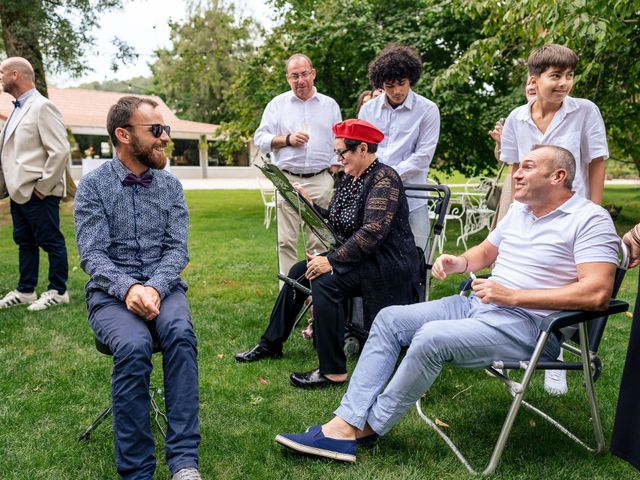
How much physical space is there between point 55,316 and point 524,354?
157 inches

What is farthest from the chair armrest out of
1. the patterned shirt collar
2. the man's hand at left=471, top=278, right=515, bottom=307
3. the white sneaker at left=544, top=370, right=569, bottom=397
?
the patterned shirt collar

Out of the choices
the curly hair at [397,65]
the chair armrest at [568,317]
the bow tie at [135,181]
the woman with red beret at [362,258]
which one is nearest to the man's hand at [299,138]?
the curly hair at [397,65]

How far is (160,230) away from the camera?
10.3 feet

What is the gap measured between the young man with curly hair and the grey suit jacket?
8.87 ft

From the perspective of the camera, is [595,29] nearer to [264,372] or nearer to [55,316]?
[264,372]

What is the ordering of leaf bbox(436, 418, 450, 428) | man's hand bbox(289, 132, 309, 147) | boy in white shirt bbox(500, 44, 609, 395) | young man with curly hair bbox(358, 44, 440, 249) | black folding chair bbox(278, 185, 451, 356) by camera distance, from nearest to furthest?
1. leaf bbox(436, 418, 450, 428)
2. boy in white shirt bbox(500, 44, 609, 395)
3. black folding chair bbox(278, 185, 451, 356)
4. young man with curly hair bbox(358, 44, 440, 249)
5. man's hand bbox(289, 132, 309, 147)

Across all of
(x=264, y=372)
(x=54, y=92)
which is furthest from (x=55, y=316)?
(x=54, y=92)

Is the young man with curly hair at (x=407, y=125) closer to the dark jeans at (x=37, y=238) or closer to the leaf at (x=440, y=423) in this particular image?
the leaf at (x=440, y=423)

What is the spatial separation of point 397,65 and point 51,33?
9361 mm

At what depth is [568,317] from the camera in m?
2.52

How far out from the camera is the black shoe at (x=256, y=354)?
420 centimetres

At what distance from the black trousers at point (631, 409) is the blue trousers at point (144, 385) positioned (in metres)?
1.75

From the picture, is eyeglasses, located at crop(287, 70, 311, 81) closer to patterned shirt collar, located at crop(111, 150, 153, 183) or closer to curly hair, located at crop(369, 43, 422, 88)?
curly hair, located at crop(369, 43, 422, 88)

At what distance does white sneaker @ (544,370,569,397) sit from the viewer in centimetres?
362
